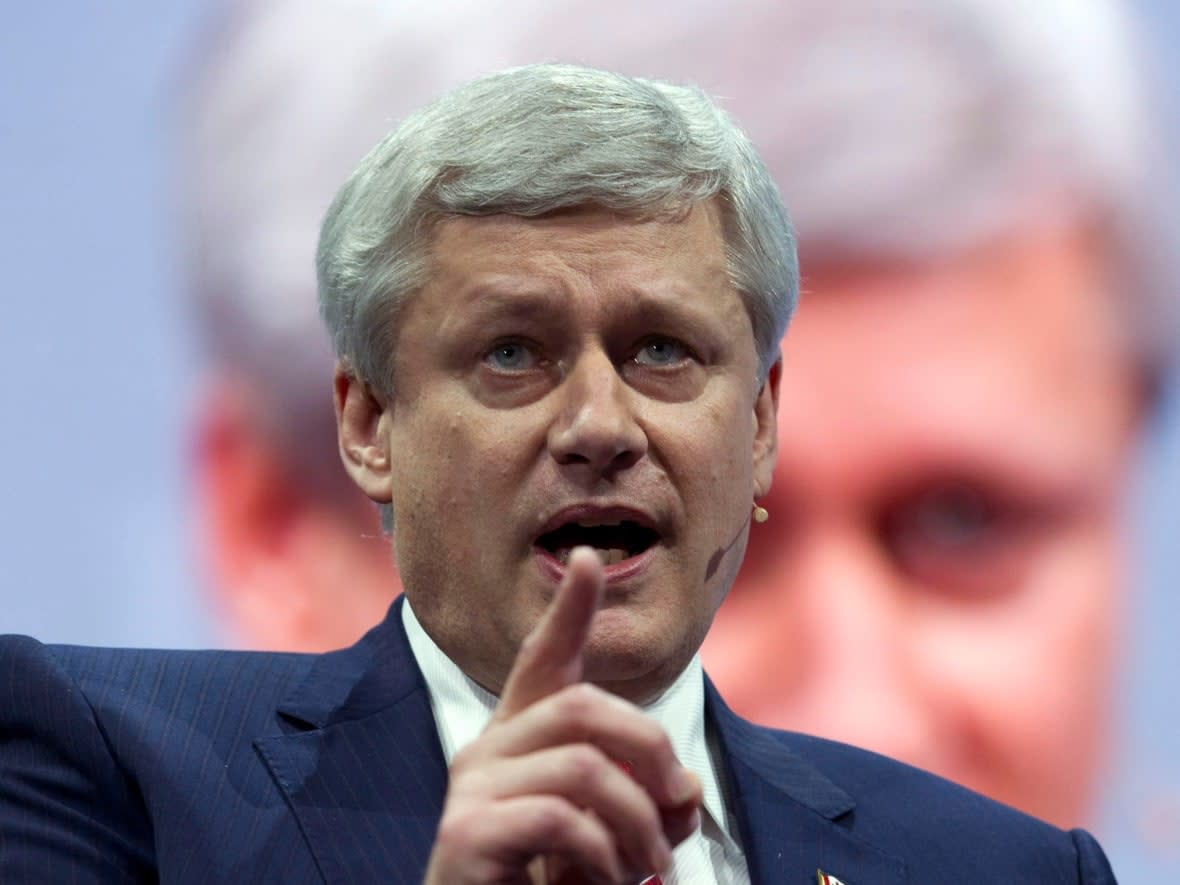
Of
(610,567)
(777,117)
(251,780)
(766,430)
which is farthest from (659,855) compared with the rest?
(777,117)

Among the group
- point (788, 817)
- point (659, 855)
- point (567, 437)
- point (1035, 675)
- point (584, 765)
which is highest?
point (567, 437)

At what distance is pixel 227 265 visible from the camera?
3207 millimetres

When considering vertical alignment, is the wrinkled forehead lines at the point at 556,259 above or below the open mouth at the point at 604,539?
above

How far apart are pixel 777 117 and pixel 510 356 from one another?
4.16ft

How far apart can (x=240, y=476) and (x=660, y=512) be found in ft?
4.04

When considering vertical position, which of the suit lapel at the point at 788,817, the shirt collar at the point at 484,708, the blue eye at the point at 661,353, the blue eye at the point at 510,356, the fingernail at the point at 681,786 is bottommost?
the suit lapel at the point at 788,817

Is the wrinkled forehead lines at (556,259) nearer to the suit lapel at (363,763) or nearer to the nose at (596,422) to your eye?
the nose at (596,422)

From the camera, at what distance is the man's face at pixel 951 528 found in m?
3.24

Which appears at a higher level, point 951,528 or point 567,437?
point 567,437

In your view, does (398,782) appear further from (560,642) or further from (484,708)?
(560,642)

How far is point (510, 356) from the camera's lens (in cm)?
225

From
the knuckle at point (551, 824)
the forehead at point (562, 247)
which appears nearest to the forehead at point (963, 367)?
the forehead at point (562, 247)

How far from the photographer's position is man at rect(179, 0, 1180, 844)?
127 inches

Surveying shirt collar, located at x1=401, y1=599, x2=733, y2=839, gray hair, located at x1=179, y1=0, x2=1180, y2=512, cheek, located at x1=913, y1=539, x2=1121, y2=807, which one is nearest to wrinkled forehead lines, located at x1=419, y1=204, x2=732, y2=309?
shirt collar, located at x1=401, y1=599, x2=733, y2=839
